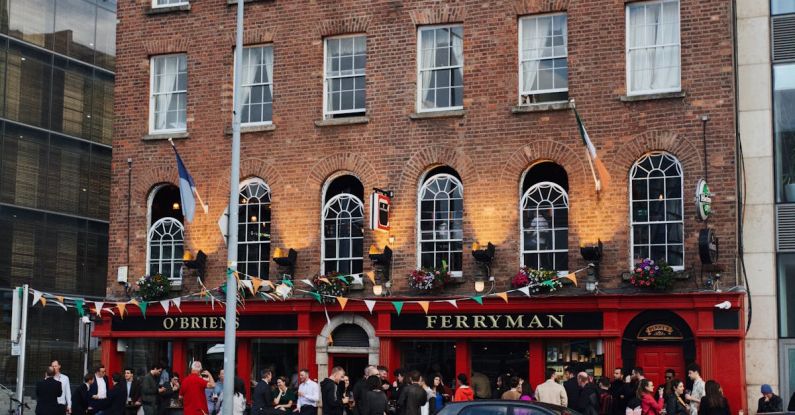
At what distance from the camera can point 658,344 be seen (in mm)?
25844

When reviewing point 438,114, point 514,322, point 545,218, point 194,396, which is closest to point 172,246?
point 194,396

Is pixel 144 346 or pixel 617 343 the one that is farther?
pixel 144 346

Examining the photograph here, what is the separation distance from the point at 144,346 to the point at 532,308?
10.5m

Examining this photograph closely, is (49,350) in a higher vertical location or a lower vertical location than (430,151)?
lower

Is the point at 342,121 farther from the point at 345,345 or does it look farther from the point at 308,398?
the point at 308,398

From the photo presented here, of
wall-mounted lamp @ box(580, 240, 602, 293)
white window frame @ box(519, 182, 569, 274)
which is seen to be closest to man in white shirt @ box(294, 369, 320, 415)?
white window frame @ box(519, 182, 569, 274)

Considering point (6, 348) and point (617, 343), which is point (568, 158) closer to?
point (617, 343)

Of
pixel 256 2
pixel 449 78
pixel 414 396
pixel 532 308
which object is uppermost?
pixel 256 2

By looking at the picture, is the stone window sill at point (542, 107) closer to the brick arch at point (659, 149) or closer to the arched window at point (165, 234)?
the brick arch at point (659, 149)

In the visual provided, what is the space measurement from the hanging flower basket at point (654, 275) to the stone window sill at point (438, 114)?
17.7ft

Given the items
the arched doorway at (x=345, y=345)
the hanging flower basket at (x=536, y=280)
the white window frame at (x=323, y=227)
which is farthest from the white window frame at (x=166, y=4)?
the hanging flower basket at (x=536, y=280)

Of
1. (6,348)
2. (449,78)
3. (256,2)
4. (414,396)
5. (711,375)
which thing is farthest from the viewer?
(6,348)

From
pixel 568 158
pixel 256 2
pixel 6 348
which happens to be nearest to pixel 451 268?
pixel 568 158

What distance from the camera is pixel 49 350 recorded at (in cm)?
4025
